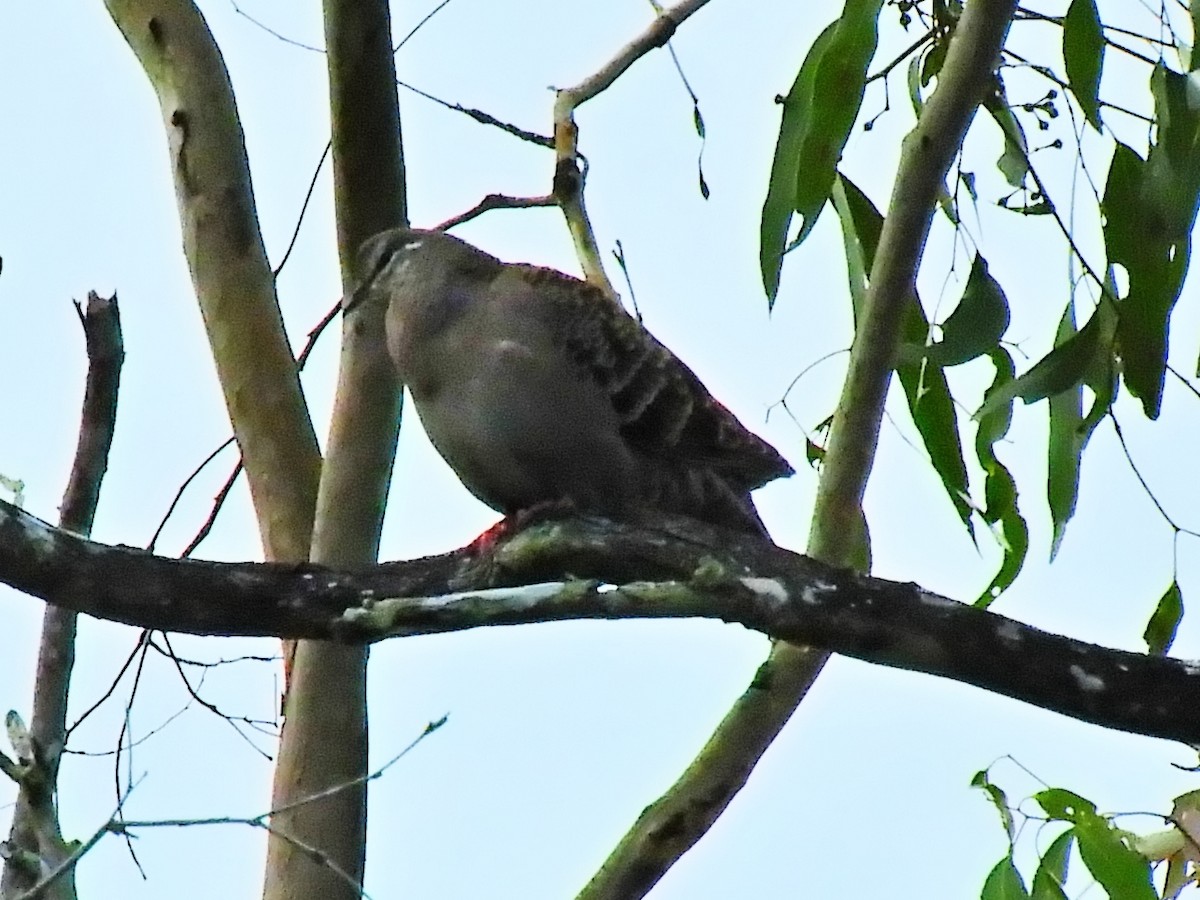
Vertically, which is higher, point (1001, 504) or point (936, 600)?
point (1001, 504)

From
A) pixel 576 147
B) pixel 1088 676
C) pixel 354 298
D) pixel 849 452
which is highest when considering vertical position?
pixel 576 147

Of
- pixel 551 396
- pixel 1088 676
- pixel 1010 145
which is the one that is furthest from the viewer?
pixel 551 396

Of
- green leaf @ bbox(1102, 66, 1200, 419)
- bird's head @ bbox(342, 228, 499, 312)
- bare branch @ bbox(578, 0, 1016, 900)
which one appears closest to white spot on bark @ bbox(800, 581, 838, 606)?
bare branch @ bbox(578, 0, 1016, 900)

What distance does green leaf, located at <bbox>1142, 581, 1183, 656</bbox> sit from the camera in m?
2.53

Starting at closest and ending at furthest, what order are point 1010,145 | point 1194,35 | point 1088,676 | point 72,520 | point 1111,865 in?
point 1088,676 → point 72,520 → point 1111,865 → point 1194,35 → point 1010,145

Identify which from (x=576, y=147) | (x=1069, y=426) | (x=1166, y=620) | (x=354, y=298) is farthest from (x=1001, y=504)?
(x=354, y=298)

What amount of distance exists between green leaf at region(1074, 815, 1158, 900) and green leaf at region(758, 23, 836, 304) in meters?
0.77

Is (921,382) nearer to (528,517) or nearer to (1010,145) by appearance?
(1010,145)

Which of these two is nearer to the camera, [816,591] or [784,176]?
[816,591]

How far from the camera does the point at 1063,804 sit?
231 centimetres

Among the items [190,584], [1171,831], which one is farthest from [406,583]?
[1171,831]

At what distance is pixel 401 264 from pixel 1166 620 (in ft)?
4.01

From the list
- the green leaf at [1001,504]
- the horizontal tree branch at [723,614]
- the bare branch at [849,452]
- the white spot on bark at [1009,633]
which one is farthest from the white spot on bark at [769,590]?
the green leaf at [1001,504]

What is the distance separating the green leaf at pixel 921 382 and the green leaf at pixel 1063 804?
1.27ft
